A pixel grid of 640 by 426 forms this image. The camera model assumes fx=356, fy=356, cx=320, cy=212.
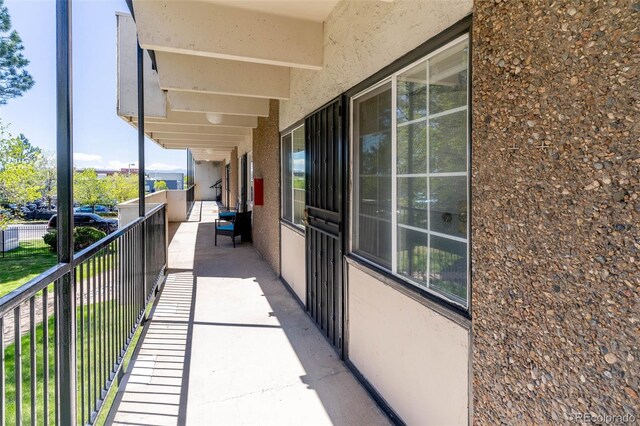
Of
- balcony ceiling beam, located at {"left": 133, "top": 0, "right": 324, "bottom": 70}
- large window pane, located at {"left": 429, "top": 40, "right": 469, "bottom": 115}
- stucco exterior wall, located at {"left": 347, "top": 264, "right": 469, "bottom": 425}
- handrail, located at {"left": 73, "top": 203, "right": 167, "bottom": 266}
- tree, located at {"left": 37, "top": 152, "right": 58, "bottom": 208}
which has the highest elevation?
balcony ceiling beam, located at {"left": 133, "top": 0, "right": 324, "bottom": 70}

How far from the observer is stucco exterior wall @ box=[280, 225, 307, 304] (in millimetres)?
4625

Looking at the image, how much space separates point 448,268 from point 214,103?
506 cm

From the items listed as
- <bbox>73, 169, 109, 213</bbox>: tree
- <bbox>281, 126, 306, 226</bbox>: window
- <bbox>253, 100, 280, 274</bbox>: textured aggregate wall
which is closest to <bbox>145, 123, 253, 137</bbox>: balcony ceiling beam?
<bbox>253, 100, 280, 274</bbox>: textured aggregate wall

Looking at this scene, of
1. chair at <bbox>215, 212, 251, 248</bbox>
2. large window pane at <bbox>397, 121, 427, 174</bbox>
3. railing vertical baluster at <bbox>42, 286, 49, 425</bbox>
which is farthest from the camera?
chair at <bbox>215, 212, 251, 248</bbox>

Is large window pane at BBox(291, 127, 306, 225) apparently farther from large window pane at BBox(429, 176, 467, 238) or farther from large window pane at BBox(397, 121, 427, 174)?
large window pane at BBox(429, 176, 467, 238)

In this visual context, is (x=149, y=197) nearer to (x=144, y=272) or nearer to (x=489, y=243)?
(x=144, y=272)

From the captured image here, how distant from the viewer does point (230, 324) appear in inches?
156

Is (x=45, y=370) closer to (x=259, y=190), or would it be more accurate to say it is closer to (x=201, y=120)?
(x=259, y=190)

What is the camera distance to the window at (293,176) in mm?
4828

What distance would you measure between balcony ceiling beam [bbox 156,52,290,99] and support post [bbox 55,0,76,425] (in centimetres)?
281

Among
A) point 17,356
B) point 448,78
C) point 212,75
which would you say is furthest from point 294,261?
point 17,356

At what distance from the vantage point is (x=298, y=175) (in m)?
4.96

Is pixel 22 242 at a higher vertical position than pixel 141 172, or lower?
lower

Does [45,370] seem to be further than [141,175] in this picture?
No
